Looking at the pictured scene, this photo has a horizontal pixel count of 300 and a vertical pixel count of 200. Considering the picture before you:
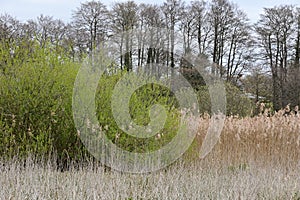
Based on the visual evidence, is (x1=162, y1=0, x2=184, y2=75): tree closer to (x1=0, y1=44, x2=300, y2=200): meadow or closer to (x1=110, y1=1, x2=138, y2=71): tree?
(x1=110, y1=1, x2=138, y2=71): tree

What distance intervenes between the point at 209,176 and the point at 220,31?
699 inches

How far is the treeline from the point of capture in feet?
59.6

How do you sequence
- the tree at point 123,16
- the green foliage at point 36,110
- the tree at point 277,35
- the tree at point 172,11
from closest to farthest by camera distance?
the green foliage at point 36,110, the tree at point 123,16, the tree at point 277,35, the tree at point 172,11

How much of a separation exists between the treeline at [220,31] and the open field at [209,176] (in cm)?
980

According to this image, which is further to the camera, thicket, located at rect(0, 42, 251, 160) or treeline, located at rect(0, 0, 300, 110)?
treeline, located at rect(0, 0, 300, 110)

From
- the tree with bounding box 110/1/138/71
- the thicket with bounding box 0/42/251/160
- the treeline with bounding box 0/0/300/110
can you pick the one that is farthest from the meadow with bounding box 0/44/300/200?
the tree with bounding box 110/1/138/71

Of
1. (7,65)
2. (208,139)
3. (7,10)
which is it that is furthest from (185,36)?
(7,65)

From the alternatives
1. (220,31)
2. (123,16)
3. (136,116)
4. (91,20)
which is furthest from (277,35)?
(136,116)

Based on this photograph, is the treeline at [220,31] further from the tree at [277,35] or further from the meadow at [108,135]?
the meadow at [108,135]

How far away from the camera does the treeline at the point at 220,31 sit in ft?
59.6

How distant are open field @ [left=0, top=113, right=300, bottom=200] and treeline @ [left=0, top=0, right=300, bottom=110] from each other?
980 cm

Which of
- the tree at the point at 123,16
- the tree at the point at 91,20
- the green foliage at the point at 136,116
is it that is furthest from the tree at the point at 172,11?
the green foliage at the point at 136,116

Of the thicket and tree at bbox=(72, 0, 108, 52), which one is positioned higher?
tree at bbox=(72, 0, 108, 52)

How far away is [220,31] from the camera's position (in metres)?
21.6
